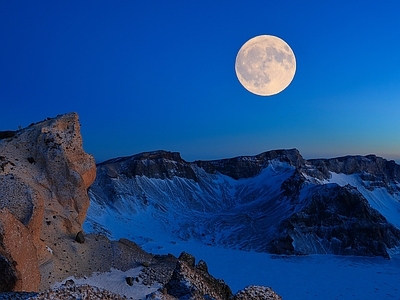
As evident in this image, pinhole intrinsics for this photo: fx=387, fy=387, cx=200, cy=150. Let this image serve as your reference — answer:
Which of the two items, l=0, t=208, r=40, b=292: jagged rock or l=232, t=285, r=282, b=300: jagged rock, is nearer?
l=232, t=285, r=282, b=300: jagged rock

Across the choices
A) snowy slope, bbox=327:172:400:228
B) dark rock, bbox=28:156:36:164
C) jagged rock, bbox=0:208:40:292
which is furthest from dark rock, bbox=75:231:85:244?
snowy slope, bbox=327:172:400:228

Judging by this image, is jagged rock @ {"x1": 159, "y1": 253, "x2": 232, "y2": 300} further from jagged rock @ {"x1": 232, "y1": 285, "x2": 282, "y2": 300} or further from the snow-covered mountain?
the snow-covered mountain

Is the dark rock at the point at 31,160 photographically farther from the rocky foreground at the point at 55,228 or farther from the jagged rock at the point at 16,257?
the jagged rock at the point at 16,257

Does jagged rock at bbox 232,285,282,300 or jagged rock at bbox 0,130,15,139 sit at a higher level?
jagged rock at bbox 0,130,15,139

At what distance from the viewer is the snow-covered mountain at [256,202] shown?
8306 centimetres

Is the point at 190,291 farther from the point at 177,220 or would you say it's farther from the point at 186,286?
the point at 177,220

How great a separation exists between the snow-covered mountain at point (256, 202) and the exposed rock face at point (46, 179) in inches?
2090

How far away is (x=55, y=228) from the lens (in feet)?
69.1

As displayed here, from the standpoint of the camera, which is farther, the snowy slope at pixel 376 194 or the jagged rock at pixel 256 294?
the snowy slope at pixel 376 194

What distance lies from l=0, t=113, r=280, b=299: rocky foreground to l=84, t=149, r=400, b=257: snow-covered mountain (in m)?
53.2

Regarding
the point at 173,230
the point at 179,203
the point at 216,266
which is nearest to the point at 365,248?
the point at 216,266

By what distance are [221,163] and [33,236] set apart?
139309 mm

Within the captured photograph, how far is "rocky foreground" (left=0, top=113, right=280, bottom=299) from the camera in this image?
1376cm

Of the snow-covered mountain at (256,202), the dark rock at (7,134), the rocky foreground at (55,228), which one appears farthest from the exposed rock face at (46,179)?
the snow-covered mountain at (256,202)
